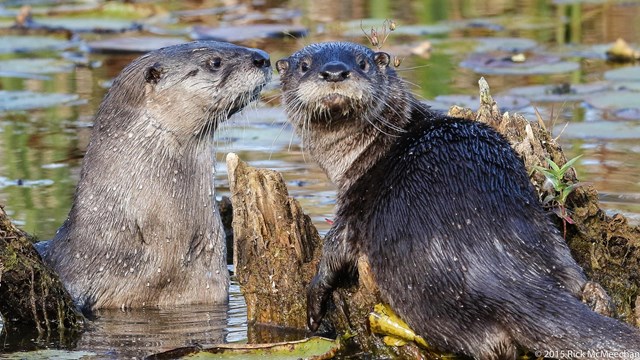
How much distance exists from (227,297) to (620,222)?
199cm

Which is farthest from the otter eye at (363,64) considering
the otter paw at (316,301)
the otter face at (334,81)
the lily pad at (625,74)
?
the lily pad at (625,74)

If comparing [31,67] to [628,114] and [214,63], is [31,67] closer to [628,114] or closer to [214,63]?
[628,114]

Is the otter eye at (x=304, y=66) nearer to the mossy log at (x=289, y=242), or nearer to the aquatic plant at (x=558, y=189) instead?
the mossy log at (x=289, y=242)

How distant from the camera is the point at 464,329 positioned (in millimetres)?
4746

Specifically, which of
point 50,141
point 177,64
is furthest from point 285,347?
point 50,141

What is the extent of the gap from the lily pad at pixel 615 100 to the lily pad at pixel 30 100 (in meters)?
4.69

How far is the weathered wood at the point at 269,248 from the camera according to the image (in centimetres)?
579

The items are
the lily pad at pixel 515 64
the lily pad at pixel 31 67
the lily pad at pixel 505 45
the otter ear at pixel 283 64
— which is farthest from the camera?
the lily pad at pixel 505 45

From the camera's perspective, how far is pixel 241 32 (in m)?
14.3

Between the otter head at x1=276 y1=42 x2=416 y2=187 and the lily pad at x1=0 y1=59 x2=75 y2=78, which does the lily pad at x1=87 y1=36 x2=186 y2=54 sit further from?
the otter head at x1=276 y1=42 x2=416 y2=187

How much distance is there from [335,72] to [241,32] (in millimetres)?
9083

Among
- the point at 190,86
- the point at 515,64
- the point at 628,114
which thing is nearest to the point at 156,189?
the point at 190,86

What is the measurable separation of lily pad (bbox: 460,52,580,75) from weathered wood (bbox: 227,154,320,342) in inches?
260

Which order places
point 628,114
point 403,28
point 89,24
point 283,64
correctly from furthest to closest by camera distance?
point 89,24 → point 403,28 → point 628,114 → point 283,64
